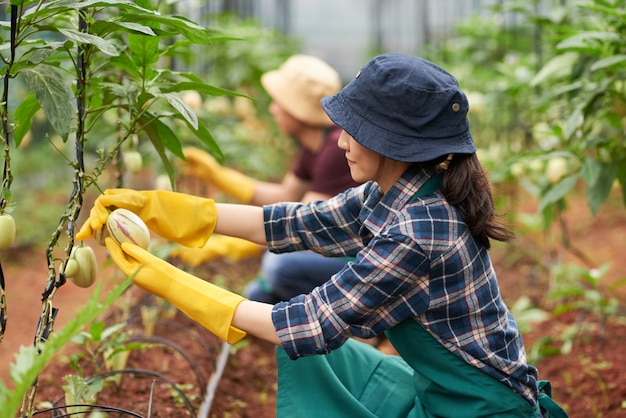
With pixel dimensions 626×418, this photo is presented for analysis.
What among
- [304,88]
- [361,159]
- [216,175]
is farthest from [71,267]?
[304,88]

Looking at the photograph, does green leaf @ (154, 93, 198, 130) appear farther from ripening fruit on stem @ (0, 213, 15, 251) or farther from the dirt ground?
the dirt ground

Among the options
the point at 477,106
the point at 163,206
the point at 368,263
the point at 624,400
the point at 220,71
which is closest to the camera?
the point at 368,263

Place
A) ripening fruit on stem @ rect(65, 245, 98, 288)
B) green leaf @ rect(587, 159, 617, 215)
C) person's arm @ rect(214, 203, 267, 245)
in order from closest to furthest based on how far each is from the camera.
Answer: ripening fruit on stem @ rect(65, 245, 98, 288)
person's arm @ rect(214, 203, 267, 245)
green leaf @ rect(587, 159, 617, 215)

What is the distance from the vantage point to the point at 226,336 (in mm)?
1443

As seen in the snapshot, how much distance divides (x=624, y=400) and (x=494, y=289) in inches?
34.1

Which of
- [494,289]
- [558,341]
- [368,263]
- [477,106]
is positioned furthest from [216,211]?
[477,106]

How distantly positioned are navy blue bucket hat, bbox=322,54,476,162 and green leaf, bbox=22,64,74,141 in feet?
1.65

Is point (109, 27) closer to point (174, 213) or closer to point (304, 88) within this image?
point (174, 213)

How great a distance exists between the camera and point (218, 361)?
2.45m

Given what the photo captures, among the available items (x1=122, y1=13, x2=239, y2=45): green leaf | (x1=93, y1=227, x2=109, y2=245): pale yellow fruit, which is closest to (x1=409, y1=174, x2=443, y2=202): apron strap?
(x1=122, y1=13, x2=239, y2=45): green leaf

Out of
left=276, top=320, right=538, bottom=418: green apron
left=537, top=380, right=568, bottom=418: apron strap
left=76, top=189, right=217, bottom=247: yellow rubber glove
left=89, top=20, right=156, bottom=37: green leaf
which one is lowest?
left=537, top=380, right=568, bottom=418: apron strap

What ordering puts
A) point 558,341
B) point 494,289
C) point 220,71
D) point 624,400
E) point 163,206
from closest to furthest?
point 494,289 → point 163,206 → point 624,400 → point 558,341 → point 220,71

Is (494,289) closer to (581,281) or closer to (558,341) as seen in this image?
(558,341)

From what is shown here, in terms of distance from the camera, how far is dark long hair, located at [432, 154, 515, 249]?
146 cm
